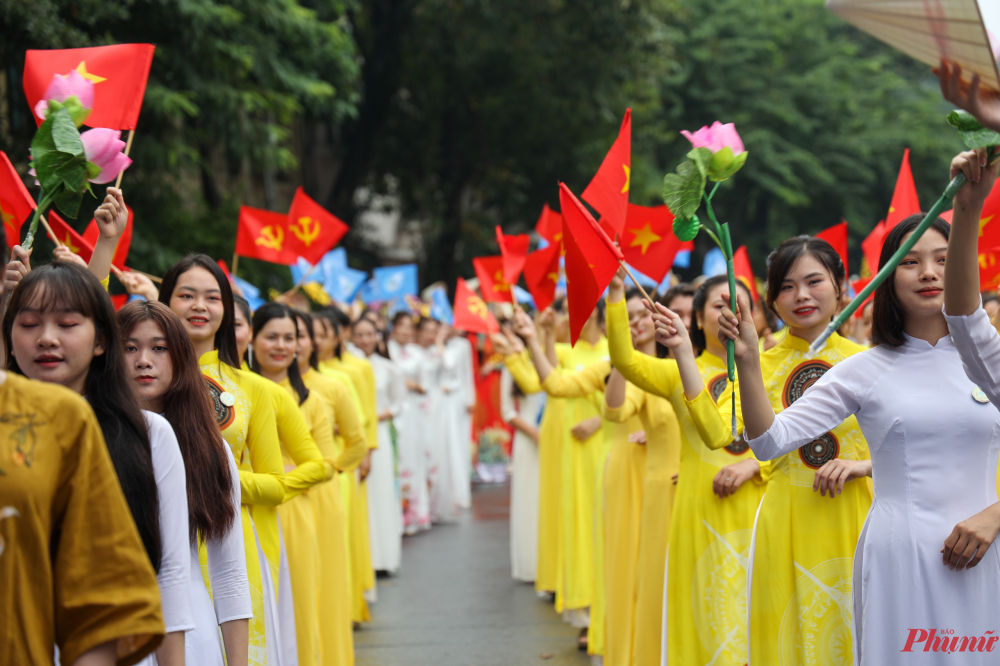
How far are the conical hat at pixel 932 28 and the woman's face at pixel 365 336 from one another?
6784 mm

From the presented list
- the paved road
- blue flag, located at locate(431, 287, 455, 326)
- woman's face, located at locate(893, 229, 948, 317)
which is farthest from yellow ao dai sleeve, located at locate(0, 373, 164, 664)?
blue flag, located at locate(431, 287, 455, 326)

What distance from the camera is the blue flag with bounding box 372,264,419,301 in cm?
1231

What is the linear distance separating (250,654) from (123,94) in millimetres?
2074

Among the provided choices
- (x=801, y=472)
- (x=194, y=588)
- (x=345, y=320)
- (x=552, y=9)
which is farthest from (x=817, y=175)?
(x=194, y=588)

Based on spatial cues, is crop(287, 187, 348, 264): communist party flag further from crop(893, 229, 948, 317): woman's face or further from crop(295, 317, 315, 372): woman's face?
crop(893, 229, 948, 317): woman's face

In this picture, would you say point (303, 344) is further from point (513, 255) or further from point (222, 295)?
point (222, 295)

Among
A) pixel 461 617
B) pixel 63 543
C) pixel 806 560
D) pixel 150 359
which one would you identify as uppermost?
pixel 150 359

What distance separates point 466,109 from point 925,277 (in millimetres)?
16131

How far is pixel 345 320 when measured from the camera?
7426 mm

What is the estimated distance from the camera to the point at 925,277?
268 cm

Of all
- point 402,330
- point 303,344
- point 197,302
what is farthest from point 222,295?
point 402,330

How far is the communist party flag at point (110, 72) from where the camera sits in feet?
12.3

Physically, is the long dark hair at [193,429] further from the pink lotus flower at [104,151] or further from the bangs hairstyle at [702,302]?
the bangs hairstyle at [702,302]

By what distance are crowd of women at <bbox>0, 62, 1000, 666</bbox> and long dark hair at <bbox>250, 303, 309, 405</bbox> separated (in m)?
0.01
